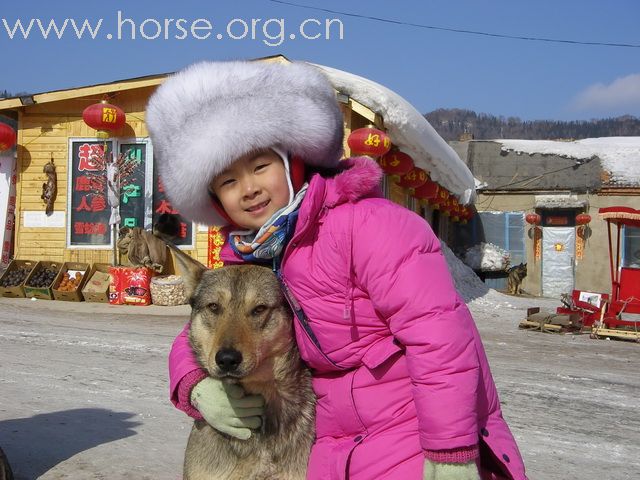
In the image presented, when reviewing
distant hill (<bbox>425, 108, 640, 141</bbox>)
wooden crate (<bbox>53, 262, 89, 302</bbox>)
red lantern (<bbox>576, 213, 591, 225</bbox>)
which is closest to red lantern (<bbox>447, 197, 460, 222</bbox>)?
red lantern (<bbox>576, 213, 591, 225</bbox>)

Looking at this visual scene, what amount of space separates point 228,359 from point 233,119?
0.81m

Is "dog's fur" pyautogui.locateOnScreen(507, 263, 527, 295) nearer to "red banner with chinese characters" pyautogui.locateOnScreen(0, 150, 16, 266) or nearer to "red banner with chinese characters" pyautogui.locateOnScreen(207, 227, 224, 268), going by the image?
"red banner with chinese characters" pyautogui.locateOnScreen(207, 227, 224, 268)

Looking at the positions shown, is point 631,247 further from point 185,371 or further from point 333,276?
point 333,276

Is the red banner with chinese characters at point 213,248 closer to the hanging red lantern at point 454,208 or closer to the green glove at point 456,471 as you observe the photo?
the hanging red lantern at point 454,208

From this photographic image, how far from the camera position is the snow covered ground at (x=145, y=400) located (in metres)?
4.27

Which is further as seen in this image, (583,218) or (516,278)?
(516,278)

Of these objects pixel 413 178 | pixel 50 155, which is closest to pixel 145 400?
pixel 50 155

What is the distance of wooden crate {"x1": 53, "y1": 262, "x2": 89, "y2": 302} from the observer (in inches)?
485

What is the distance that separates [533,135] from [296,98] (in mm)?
104568

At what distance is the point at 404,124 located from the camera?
12078 millimetres

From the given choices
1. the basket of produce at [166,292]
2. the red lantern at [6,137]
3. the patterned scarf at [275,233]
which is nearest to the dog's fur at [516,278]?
the basket of produce at [166,292]

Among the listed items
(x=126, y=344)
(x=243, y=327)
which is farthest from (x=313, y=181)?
(x=126, y=344)

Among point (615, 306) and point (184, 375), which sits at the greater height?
point (184, 375)

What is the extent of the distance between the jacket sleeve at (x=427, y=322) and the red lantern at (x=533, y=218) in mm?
21514
